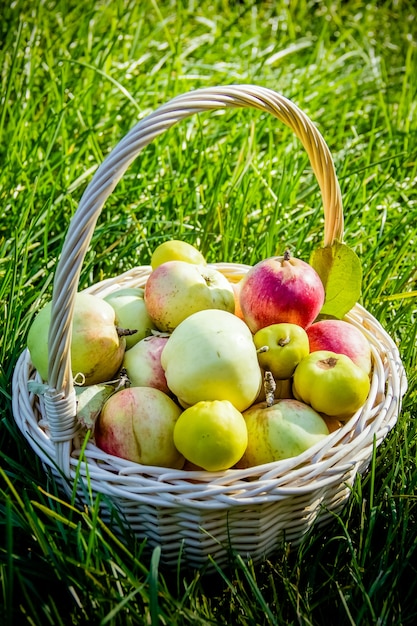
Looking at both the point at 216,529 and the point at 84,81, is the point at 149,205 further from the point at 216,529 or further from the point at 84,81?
the point at 216,529

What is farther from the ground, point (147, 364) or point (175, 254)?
point (175, 254)

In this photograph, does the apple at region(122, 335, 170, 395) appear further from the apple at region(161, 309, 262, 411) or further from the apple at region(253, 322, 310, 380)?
the apple at region(253, 322, 310, 380)

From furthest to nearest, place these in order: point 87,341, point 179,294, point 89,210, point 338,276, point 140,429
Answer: point 338,276 < point 179,294 < point 87,341 < point 140,429 < point 89,210

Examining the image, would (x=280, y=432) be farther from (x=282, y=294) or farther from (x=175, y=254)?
(x=175, y=254)

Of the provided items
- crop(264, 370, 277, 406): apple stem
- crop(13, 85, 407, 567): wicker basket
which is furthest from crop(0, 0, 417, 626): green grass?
crop(264, 370, 277, 406): apple stem

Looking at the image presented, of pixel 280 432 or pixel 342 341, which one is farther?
pixel 342 341

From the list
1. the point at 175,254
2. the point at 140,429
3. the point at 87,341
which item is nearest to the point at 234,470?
the point at 140,429

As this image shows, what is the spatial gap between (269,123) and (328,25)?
1.47 m

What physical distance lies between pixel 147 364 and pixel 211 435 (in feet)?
1.05

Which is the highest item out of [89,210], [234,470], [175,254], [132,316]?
[89,210]

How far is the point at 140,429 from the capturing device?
4.47 ft

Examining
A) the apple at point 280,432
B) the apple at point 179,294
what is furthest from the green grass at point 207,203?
the apple at point 179,294

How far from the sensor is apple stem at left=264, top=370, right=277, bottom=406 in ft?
4.65

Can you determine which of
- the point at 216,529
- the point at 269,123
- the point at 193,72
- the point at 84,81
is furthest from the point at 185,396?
the point at 193,72
